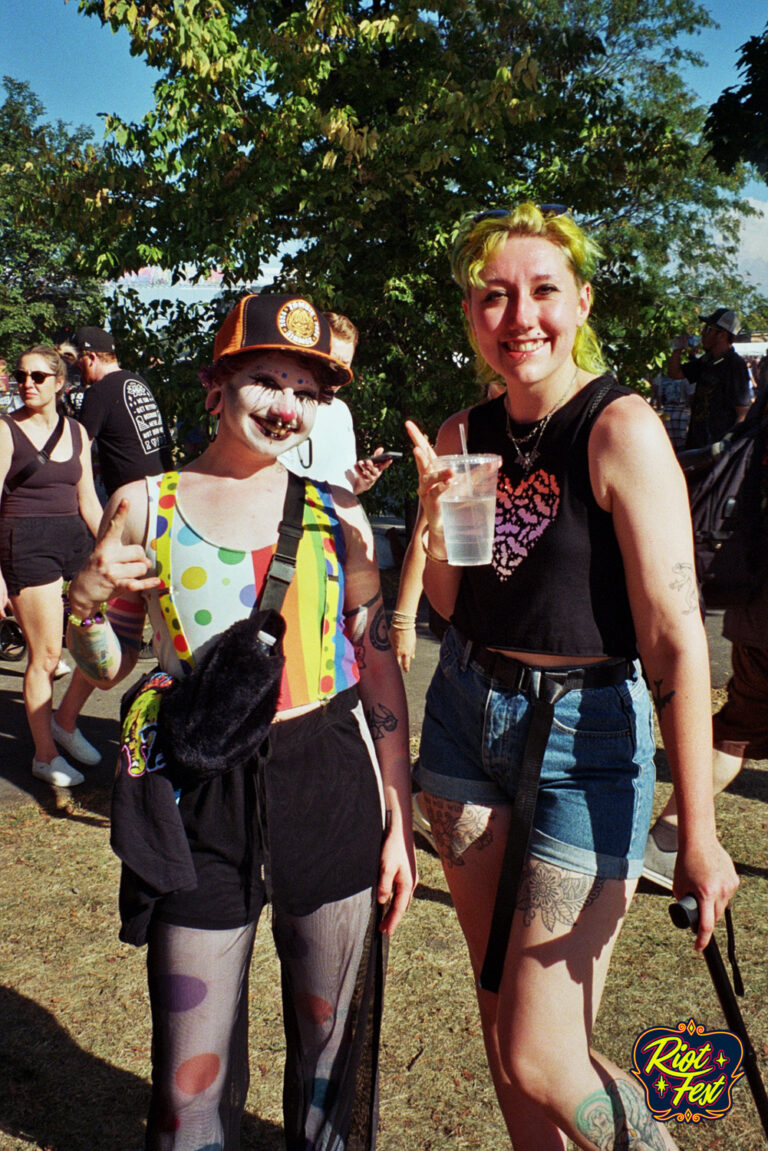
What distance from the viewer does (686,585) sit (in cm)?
185

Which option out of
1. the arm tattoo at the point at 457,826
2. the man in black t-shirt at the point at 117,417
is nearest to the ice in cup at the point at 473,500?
the arm tattoo at the point at 457,826

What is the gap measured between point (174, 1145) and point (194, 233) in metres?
7.42

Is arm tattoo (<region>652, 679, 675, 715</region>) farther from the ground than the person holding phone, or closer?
closer

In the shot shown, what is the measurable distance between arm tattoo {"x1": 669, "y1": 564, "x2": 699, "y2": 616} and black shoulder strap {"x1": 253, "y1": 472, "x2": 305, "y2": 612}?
755 millimetres

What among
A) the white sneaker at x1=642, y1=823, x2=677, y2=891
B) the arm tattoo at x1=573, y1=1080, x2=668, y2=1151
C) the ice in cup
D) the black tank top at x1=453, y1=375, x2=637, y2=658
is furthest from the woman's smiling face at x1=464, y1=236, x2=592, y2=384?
the white sneaker at x1=642, y1=823, x2=677, y2=891

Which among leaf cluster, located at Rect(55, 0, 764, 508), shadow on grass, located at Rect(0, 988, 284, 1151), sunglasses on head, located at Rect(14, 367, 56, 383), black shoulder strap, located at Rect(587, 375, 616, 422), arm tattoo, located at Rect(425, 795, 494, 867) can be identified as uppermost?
leaf cluster, located at Rect(55, 0, 764, 508)

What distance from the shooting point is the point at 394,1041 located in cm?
311

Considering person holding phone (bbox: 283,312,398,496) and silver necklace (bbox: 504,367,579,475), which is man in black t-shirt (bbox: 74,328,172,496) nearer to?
person holding phone (bbox: 283,312,398,496)

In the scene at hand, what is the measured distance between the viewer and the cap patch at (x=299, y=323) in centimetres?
200

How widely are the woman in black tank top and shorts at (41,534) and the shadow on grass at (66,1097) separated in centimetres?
199

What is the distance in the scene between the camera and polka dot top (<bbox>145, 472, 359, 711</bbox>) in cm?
196

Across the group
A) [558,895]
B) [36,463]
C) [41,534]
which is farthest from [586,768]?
[36,463]

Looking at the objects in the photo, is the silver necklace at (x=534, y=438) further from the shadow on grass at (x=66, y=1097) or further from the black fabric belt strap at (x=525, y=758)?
the shadow on grass at (x=66, y=1097)

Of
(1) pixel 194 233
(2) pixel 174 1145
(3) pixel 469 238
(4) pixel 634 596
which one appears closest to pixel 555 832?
(4) pixel 634 596
